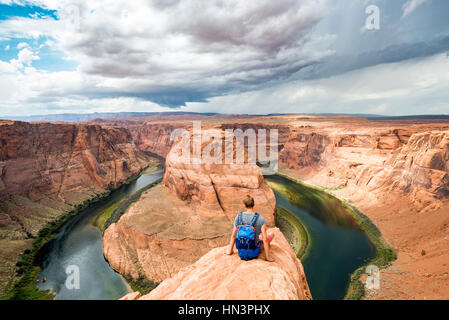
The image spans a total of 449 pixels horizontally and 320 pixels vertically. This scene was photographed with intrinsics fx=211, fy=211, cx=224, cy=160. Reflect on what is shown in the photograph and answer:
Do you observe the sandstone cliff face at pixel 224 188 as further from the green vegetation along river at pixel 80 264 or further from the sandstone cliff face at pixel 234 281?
the sandstone cliff face at pixel 234 281

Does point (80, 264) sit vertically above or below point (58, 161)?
below

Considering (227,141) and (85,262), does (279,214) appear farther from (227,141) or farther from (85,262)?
(85,262)

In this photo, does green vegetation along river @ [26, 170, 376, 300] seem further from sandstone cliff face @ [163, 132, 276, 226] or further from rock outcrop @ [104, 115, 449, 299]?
sandstone cliff face @ [163, 132, 276, 226]

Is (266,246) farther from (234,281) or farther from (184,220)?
(184,220)

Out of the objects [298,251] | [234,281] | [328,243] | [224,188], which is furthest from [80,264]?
[328,243]

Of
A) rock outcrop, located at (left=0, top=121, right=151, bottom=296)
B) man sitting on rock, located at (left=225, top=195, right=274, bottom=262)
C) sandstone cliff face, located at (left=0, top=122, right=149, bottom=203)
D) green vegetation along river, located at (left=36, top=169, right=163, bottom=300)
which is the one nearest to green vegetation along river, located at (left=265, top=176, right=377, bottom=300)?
man sitting on rock, located at (left=225, top=195, right=274, bottom=262)

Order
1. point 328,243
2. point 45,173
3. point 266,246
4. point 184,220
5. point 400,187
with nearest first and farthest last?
point 266,246, point 184,220, point 328,243, point 400,187, point 45,173
